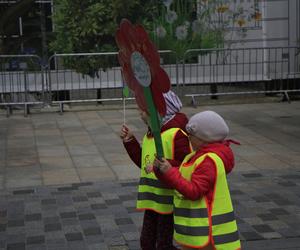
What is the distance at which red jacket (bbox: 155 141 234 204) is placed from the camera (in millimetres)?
3010

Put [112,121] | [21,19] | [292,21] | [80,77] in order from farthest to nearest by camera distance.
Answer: [21,19] < [292,21] < [80,77] < [112,121]

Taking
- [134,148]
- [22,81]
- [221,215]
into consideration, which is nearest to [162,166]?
[221,215]

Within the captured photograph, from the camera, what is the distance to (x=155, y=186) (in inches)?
145

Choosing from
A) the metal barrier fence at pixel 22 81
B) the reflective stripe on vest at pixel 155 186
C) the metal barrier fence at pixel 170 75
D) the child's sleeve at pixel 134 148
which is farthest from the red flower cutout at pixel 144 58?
the metal barrier fence at pixel 22 81

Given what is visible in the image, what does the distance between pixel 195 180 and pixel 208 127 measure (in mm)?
→ 290

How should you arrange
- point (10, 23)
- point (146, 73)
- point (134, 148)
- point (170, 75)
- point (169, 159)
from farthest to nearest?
1. point (10, 23)
2. point (170, 75)
3. point (134, 148)
4. point (169, 159)
5. point (146, 73)

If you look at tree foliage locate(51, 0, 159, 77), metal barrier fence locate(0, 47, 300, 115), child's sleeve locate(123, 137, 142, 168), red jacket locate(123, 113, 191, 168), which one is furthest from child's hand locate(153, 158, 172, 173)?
tree foliage locate(51, 0, 159, 77)

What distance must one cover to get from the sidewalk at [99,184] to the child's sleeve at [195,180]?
175 cm

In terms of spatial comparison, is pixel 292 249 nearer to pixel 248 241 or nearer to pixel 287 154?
pixel 248 241

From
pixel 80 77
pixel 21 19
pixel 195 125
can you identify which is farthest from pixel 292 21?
pixel 195 125

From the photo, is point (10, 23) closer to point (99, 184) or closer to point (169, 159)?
point (99, 184)

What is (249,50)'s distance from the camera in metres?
14.1

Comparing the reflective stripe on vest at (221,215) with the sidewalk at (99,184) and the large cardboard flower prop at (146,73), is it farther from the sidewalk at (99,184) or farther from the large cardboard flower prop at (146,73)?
the sidewalk at (99,184)

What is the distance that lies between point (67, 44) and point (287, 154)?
8215 millimetres
